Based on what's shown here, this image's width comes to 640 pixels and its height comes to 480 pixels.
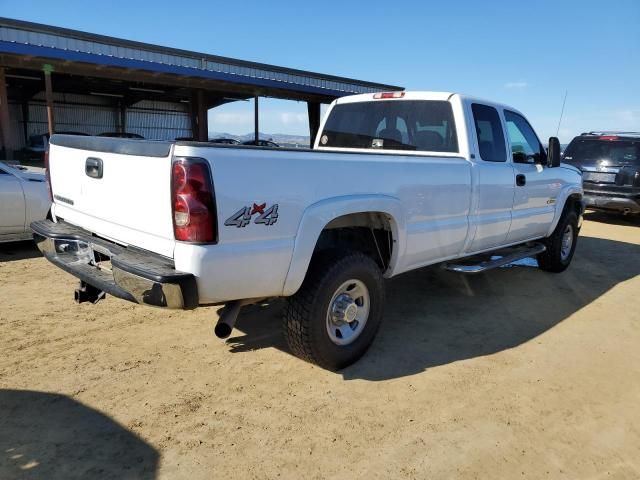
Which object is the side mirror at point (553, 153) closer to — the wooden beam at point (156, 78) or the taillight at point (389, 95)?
the taillight at point (389, 95)

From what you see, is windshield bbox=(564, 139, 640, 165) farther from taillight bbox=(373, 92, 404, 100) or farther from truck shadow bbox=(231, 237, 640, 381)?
taillight bbox=(373, 92, 404, 100)

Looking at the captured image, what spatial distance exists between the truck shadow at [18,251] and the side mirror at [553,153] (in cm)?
627

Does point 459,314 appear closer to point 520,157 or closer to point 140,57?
point 520,157

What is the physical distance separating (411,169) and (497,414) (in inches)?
68.8

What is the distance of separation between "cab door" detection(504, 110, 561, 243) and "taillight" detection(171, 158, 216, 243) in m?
3.48

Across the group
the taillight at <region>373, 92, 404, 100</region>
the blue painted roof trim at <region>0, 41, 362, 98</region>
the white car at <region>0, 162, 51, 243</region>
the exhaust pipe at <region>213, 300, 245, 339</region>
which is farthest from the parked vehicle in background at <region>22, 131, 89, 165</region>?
the exhaust pipe at <region>213, 300, 245, 339</region>

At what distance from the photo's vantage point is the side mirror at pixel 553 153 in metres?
5.27

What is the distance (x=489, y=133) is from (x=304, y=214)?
2.66 metres

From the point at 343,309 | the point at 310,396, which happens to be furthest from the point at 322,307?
the point at 310,396

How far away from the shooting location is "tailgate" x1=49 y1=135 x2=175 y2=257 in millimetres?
2562

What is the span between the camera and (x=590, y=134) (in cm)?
1096

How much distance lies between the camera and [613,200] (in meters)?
10.1

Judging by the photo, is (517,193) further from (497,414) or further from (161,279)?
(161,279)

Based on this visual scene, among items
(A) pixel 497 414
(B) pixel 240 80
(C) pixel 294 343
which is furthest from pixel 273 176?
(B) pixel 240 80
